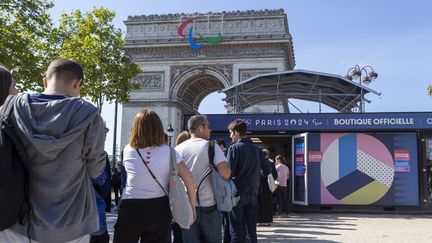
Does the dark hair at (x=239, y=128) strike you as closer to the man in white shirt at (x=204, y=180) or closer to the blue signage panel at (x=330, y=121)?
the man in white shirt at (x=204, y=180)

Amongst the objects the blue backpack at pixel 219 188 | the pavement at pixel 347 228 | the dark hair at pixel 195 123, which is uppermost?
the dark hair at pixel 195 123

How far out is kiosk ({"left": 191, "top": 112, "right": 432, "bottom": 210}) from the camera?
14.6m

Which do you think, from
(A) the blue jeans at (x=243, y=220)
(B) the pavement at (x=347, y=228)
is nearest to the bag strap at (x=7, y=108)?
(A) the blue jeans at (x=243, y=220)

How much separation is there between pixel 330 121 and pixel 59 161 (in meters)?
12.9

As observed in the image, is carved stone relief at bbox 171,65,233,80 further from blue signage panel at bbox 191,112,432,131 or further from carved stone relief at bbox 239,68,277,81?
blue signage panel at bbox 191,112,432,131

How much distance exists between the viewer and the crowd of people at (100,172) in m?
2.67

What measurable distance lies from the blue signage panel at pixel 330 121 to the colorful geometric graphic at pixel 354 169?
437 millimetres

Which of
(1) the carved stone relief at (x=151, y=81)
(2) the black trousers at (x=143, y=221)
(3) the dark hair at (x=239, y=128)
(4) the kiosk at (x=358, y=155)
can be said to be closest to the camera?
(2) the black trousers at (x=143, y=221)

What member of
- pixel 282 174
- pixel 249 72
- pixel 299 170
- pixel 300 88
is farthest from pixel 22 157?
pixel 249 72

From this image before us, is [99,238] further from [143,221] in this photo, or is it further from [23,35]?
[23,35]

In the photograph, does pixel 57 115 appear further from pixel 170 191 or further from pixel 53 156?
pixel 170 191

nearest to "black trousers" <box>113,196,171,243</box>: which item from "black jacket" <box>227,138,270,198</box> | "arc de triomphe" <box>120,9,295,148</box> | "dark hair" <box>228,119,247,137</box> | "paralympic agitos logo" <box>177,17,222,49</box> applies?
"black jacket" <box>227,138,270,198</box>

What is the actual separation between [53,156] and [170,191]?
1462mm

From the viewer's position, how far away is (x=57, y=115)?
2729 mm
